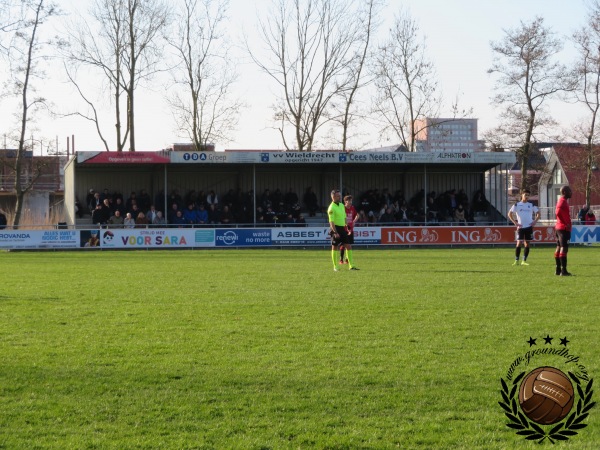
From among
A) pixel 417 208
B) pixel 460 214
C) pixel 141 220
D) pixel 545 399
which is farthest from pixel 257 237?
pixel 545 399

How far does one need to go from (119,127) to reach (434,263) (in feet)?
89.5

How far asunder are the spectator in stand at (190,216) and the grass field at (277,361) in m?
22.4

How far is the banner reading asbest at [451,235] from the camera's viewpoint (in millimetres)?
36375

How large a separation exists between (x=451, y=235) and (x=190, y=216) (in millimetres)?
11328

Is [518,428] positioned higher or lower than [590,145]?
lower

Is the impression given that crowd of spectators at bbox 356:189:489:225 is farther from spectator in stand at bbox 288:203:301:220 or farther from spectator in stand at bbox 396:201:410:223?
spectator in stand at bbox 288:203:301:220

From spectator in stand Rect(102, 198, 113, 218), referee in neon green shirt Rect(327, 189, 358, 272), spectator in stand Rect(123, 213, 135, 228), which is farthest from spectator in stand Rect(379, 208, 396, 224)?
referee in neon green shirt Rect(327, 189, 358, 272)

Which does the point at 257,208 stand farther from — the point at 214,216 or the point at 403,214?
the point at 403,214

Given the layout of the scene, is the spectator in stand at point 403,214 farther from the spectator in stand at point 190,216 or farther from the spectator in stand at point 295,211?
the spectator in stand at point 190,216

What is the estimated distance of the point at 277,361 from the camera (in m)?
8.18

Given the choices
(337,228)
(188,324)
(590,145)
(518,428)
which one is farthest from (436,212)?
(518,428)

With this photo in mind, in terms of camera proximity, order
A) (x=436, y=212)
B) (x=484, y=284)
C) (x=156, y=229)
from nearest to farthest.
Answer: (x=484, y=284), (x=156, y=229), (x=436, y=212)

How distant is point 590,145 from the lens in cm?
4791

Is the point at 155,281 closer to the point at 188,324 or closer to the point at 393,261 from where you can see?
the point at 188,324
